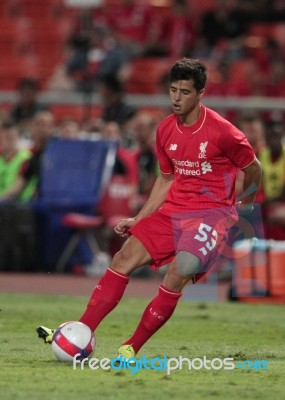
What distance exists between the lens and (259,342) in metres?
10.4

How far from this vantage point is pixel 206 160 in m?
8.71

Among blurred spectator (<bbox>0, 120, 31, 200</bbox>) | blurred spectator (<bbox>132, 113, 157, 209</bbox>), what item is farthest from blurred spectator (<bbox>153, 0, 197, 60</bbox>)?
blurred spectator (<bbox>132, 113, 157, 209</bbox>)

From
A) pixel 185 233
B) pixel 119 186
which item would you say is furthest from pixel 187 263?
pixel 119 186

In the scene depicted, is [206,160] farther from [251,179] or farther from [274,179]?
[274,179]

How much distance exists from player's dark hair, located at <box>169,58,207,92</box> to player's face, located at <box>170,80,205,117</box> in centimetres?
3

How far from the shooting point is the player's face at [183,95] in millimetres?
8609

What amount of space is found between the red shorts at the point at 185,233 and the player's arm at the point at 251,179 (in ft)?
0.70

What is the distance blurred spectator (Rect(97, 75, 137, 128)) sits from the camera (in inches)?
731

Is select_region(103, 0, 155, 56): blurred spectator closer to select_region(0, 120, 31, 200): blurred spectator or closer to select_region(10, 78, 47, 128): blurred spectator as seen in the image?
select_region(10, 78, 47, 128): blurred spectator

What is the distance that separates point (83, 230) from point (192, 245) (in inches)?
355

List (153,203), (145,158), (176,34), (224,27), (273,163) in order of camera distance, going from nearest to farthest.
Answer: (153,203)
(273,163)
(145,158)
(224,27)
(176,34)

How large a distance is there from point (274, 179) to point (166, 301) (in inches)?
340

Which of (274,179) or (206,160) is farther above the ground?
(206,160)

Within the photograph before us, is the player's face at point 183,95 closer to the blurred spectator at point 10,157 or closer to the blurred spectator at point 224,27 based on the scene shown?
the blurred spectator at point 10,157
